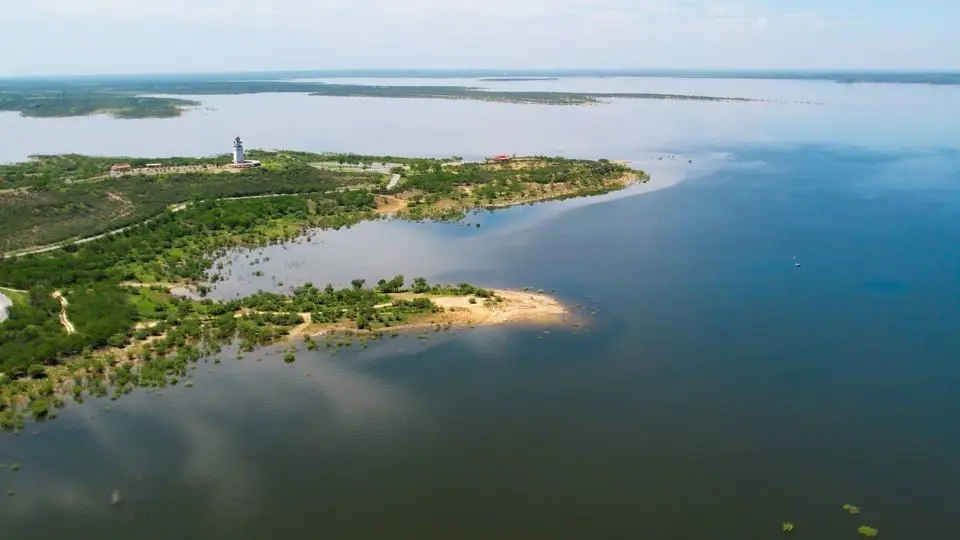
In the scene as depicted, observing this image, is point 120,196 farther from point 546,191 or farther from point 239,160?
point 546,191

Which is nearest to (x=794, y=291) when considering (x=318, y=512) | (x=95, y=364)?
(x=318, y=512)

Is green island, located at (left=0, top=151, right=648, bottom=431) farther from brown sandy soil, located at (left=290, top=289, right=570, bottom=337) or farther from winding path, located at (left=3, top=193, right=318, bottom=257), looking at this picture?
winding path, located at (left=3, top=193, right=318, bottom=257)

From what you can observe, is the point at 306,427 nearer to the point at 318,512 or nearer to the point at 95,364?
the point at 318,512

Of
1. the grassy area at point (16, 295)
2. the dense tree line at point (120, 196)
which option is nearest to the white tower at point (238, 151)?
the dense tree line at point (120, 196)

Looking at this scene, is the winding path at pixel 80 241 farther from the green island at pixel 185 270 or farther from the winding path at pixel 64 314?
the winding path at pixel 64 314

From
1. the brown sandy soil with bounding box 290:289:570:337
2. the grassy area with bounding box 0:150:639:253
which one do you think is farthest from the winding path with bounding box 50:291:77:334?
the grassy area with bounding box 0:150:639:253

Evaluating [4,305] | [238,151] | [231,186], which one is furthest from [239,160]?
[4,305]
